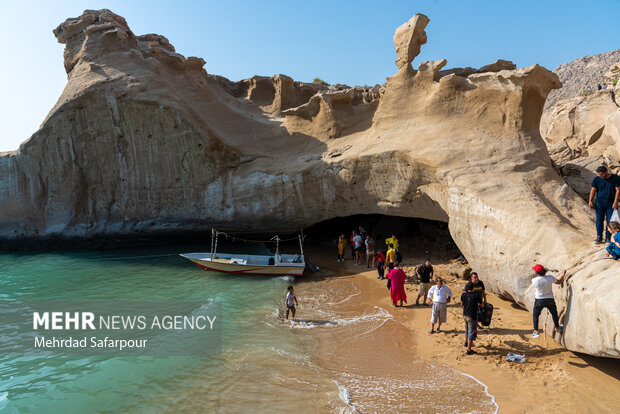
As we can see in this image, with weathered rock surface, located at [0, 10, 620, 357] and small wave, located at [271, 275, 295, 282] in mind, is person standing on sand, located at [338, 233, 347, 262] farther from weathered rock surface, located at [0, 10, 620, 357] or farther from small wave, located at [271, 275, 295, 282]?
small wave, located at [271, 275, 295, 282]

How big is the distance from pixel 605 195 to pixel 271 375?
21.2ft

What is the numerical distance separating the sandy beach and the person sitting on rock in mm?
1695

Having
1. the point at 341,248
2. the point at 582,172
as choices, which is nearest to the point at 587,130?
the point at 582,172

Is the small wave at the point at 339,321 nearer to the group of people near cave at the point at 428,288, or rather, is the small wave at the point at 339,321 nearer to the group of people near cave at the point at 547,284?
the group of people near cave at the point at 428,288

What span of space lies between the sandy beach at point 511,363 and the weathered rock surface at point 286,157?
→ 95cm

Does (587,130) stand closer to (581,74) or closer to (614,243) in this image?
(614,243)

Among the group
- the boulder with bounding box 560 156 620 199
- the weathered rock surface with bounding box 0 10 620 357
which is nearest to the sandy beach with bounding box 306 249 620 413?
the weathered rock surface with bounding box 0 10 620 357

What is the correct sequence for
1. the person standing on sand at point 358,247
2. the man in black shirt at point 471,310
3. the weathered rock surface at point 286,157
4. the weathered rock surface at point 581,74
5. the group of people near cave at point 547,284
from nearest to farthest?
the group of people near cave at point 547,284
the man in black shirt at point 471,310
the weathered rock surface at point 286,157
the person standing on sand at point 358,247
the weathered rock surface at point 581,74

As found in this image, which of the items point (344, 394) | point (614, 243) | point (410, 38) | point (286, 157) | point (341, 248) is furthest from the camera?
point (286, 157)

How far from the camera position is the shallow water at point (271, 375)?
5809 millimetres

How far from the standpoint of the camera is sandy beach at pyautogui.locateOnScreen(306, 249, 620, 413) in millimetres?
5387

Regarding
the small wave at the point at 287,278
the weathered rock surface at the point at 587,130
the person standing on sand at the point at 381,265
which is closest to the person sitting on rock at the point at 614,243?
the person standing on sand at the point at 381,265

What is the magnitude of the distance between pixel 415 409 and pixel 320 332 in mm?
3449

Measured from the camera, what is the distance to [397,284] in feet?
32.7
